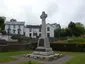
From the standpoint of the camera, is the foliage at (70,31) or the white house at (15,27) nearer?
the white house at (15,27)

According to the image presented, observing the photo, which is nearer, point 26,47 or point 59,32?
point 26,47

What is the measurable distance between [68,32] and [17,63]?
71.6 meters

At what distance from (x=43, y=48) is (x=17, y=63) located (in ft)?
23.8

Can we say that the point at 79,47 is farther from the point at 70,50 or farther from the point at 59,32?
the point at 59,32

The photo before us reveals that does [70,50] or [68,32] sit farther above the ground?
[68,32]

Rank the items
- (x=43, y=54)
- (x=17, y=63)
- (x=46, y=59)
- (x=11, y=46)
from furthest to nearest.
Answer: (x=11, y=46), (x=43, y=54), (x=46, y=59), (x=17, y=63)

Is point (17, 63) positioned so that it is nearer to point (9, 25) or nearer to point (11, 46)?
point (11, 46)

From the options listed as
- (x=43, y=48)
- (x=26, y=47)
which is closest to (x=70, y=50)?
(x=26, y=47)

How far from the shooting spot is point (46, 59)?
18484mm

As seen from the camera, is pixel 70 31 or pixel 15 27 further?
pixel 15 27

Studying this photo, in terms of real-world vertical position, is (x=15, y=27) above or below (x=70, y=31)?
above

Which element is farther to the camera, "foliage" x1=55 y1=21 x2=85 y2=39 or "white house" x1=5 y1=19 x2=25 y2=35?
"foliage" x1=55 y1=21 x2=85 y2=39

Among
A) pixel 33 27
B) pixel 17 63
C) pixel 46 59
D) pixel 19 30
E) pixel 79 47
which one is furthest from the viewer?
pixel 33 27

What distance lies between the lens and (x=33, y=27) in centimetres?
9025
